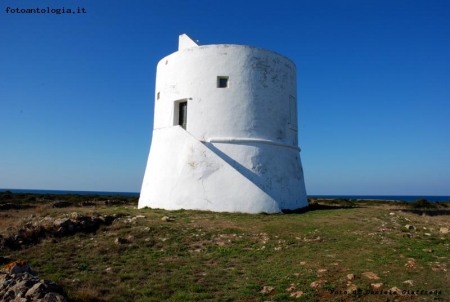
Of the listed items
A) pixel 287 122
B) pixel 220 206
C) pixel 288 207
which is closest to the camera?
pixel 220 206

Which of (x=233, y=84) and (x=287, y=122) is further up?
(x=233, y=84)

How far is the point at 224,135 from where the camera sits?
569 inches

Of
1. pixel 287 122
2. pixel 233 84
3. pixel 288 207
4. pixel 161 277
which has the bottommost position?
pixel 161 277

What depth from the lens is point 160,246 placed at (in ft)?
28.1

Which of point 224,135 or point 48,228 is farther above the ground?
point 224,135

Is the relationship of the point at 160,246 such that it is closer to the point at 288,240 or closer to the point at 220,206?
the point at 288,240

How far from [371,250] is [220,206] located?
21.3ft

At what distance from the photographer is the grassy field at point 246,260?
18.3 ft

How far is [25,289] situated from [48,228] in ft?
16.4

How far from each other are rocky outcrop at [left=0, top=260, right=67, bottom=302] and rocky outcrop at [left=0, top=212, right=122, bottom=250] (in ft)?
12.9

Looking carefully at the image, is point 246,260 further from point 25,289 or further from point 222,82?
point 222,82

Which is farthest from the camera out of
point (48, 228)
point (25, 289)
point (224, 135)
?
point (224, 135)

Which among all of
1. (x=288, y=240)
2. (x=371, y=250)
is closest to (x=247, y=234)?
(x=288, y=240)

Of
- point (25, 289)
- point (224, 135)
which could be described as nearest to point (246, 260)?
point (25, 289)
